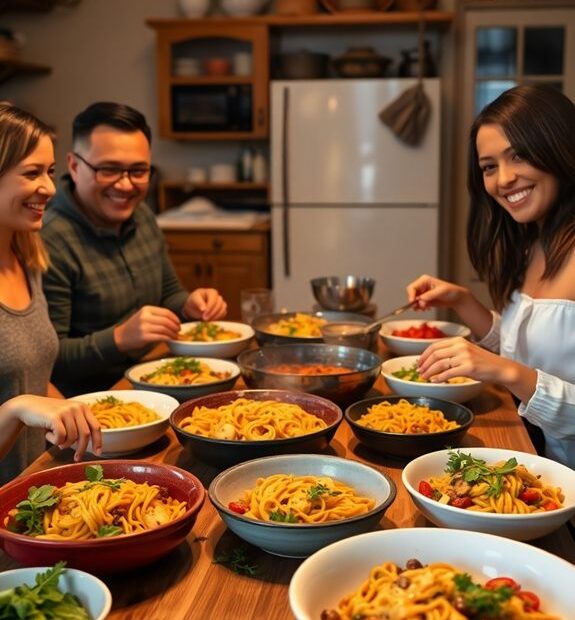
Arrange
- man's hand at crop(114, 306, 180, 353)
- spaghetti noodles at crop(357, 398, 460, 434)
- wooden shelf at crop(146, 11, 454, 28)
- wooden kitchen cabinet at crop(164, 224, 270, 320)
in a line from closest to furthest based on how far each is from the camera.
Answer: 1. spaghetti noodles at crop(357, 398, 460, 434)
2. man's hand at crop(114, 306, 180, 353)
3. wooden shelf at crop(146, 11, 454, 28)
4. wooden kitchen cabinet at crop(164, 224, 270, 320)

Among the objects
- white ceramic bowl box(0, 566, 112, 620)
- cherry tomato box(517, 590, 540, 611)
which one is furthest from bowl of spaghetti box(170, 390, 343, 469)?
cherry tomato box(517, 590, 540, 611)

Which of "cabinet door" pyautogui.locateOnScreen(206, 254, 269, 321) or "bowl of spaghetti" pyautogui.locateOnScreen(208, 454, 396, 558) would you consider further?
"cabinet door" pyautogui.locateOnScreen(206, 254, 269, 321)

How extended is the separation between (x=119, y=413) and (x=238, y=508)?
545 mm

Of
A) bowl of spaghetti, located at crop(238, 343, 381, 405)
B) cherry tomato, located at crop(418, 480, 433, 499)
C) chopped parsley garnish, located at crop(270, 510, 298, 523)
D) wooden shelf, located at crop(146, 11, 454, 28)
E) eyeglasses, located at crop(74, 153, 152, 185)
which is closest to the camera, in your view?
chopped parsley garnish, located at crop(270, 510, 298, 523)

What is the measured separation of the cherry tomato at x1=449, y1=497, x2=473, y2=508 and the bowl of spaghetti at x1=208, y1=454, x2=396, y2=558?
0.10 m

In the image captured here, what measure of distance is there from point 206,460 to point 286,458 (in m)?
0.20

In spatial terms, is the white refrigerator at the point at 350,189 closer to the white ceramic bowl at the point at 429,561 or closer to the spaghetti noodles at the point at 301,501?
the spaghetti noodles at the point at 301,501

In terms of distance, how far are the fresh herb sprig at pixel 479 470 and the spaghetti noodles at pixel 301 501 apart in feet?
0.53

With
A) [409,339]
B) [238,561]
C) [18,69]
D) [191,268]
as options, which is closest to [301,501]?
[238,561]

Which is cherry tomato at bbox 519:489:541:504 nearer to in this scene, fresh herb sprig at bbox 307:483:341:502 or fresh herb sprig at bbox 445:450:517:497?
fresh herb sprig at bbox 445:450:517:497

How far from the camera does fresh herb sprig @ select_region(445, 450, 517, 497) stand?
49.4 inches

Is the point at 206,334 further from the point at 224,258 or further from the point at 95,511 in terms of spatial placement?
the point at 224,258

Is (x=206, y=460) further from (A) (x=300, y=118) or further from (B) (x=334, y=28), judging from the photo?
(B) (x=334, y=28)

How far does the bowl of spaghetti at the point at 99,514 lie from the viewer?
1090mm
